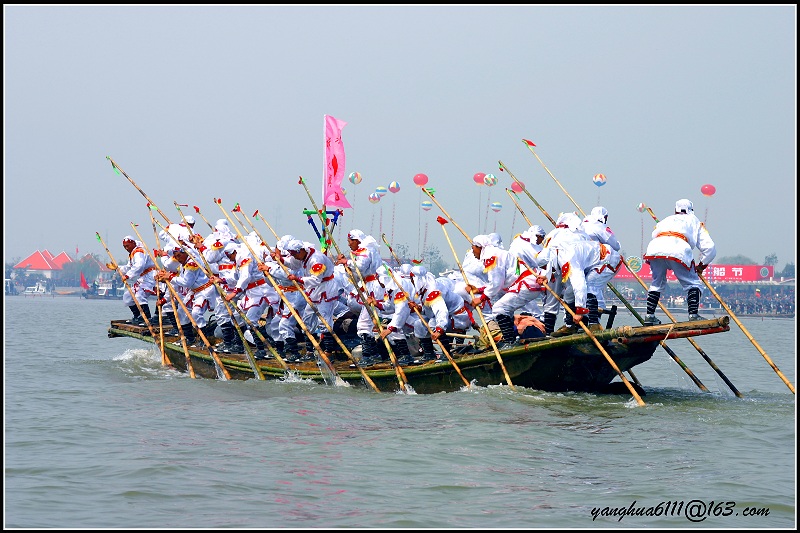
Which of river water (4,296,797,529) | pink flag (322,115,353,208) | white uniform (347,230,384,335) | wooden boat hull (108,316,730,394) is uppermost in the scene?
pink flag (322,115,353,208)

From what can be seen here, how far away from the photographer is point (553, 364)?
14195 mm

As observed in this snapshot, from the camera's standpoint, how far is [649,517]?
8805 mm

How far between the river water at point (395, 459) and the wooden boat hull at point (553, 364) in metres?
0.23

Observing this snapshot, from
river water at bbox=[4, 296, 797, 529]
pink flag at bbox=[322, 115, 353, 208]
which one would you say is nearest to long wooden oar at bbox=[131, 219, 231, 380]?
river water at bbox=[4, 296, 797, 529]

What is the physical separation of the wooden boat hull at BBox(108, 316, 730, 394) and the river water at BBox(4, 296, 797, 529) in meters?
0.23

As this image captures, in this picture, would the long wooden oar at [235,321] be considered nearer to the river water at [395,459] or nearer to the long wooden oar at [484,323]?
the river water at [395,459]

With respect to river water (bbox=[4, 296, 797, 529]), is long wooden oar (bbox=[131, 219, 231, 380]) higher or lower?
higher

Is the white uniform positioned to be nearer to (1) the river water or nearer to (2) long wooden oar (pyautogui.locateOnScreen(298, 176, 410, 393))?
(2) long wooden oar (pyautogui.locateOnScreen(298, 176, 410, 393))

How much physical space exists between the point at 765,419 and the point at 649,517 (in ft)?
16.4

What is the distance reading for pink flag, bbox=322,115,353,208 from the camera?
17.8 m

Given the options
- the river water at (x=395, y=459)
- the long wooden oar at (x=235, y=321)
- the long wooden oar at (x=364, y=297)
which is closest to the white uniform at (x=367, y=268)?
the long wooden oar at (x=364, y=297)

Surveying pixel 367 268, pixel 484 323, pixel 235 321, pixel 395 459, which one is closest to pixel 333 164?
pixel 367 268

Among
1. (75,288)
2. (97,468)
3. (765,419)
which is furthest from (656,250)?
(75,288)

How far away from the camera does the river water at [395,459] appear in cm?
884
